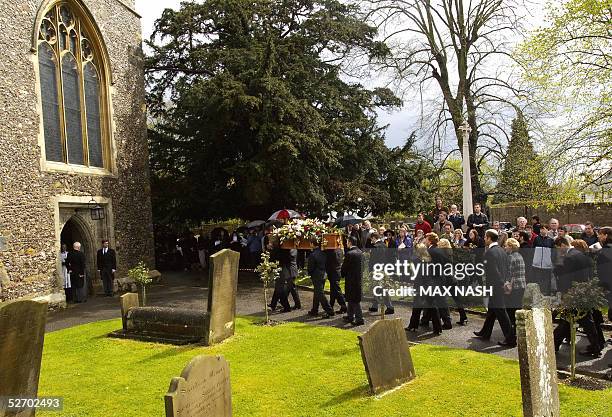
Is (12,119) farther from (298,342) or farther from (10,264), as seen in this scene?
(298,342)

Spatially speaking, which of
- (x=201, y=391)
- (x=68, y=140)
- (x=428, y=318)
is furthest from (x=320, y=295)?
(x=68, y=140)

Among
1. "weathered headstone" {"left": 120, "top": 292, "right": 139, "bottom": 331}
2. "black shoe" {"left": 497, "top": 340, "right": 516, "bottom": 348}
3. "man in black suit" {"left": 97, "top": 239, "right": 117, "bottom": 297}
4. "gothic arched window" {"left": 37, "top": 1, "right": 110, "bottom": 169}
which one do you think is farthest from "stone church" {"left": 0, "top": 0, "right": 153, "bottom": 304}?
"black shoe" {"left": 497, "top": 340, "right": 516, "bottom": 348}

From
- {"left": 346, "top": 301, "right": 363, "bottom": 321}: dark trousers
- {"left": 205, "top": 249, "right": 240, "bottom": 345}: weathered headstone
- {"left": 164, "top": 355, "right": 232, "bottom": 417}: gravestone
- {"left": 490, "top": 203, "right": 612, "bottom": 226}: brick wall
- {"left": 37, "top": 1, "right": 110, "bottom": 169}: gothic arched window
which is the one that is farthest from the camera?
{"left": 490, "top": 203, "right": 612, "bottom": 226}: brick wall

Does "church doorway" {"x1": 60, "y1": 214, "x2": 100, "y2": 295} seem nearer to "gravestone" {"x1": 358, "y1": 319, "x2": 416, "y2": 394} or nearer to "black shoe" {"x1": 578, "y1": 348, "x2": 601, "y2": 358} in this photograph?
"gravestone" {"x1": 358, "y1": 319, "x2": 416, "y2": 394}

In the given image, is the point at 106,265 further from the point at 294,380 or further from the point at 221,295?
the point at 294,380

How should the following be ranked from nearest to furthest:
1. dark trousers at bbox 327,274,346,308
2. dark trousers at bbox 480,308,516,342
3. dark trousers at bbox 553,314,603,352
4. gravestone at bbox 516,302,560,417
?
gravestone at bbox 516,302,560,417 → dark trousers at bbox 553,314,603,352 → dark trousers at bbox 480,308,516,342 → dark trousers at bbox 327,274,346,308

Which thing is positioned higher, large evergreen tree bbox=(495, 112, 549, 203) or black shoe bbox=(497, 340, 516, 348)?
large evergreen tree bbox=(495, 112, 549, 203)

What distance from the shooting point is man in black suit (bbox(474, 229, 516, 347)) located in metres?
9.07

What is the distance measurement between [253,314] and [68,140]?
8534 millimetres

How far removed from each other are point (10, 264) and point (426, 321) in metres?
10.6

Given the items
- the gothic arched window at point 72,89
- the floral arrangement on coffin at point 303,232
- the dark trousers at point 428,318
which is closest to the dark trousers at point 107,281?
the gothic arched window at point 72,89

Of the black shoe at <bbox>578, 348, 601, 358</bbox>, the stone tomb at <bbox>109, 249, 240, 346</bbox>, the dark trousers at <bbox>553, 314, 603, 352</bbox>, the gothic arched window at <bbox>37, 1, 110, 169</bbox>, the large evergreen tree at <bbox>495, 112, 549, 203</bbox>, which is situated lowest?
the black shoe at <bbox>578, 348, 601, 358</bbox>

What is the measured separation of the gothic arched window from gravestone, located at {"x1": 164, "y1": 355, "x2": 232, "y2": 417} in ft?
40.2

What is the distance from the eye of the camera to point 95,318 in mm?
13047
